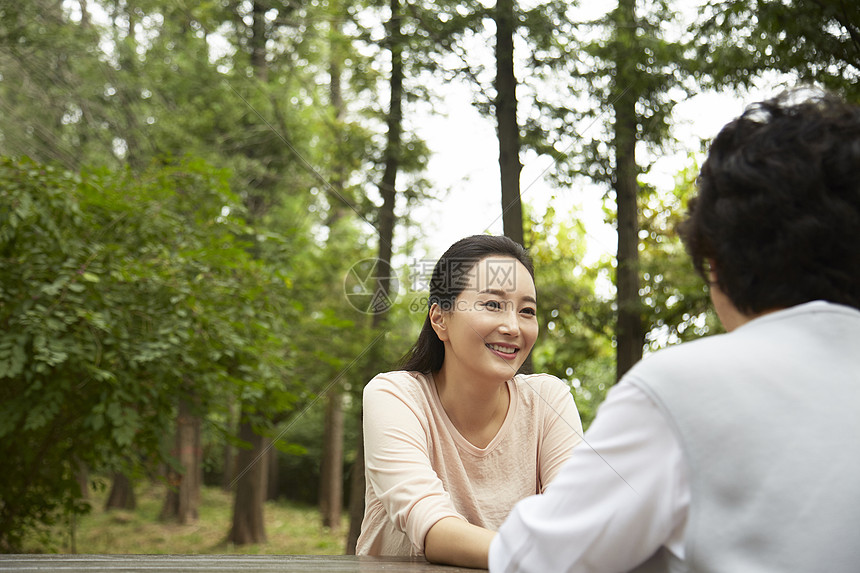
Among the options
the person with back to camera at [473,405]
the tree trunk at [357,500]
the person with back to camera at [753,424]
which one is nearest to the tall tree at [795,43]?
the person with back to camera at [473,405]

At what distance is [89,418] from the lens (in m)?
4.17

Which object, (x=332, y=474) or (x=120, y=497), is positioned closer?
(x=332, y=474)

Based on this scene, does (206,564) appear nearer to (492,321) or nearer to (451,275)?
(492,321)

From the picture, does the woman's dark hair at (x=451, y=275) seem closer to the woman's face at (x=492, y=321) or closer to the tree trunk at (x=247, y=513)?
the woman's face at (x=492, y=321)

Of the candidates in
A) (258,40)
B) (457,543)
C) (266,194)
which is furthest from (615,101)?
(258,40)

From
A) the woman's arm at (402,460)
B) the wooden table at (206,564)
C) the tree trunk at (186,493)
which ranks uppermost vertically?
the woman's arm at (402,460)

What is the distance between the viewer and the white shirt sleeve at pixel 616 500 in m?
0.86

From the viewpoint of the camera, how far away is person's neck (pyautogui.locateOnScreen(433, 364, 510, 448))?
2.10 meters

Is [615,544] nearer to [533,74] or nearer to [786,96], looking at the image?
[786,96]

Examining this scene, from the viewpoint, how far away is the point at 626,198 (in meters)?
6.26

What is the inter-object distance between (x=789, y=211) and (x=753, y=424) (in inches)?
11.7

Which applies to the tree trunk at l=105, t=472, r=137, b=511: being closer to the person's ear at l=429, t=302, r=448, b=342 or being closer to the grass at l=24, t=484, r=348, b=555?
the grass at l=24, t=484, r=348, b=555

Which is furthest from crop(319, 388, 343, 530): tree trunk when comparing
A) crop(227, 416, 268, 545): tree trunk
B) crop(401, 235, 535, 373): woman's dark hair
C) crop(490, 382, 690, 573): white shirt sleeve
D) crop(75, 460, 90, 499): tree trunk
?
crop(490, 382, 690, 573): white shirt sleeve

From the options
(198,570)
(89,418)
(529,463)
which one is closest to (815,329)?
(198,570)
